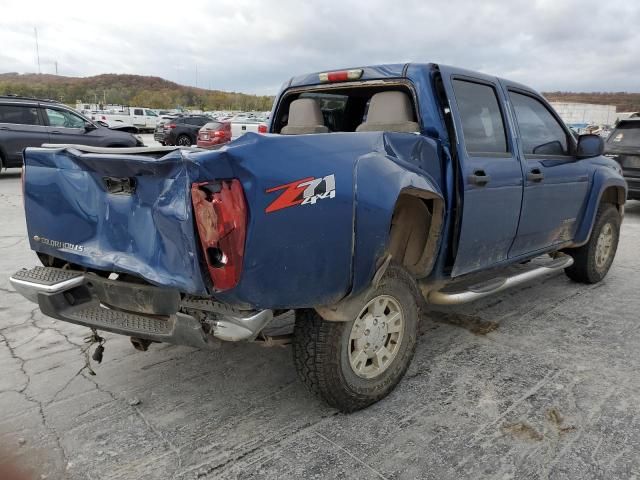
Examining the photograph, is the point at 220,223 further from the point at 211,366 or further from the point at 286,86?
the point at 286,86

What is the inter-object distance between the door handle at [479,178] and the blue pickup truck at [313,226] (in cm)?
1

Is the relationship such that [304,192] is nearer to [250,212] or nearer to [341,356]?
[250,212]

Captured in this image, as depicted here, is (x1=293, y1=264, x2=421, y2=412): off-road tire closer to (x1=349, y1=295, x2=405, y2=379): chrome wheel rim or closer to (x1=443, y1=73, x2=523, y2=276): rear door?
(x1=349, y1=295, x2=405, y2=379): chrome wheel rim

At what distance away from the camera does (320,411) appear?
290 cm

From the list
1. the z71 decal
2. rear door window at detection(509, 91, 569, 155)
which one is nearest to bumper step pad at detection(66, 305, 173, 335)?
the z71 decal

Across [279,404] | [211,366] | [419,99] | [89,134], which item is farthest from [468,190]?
[89,134]

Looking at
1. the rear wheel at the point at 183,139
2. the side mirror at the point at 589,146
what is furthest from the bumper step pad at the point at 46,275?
the rear wheel at the point at 183,139

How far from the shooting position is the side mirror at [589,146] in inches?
173

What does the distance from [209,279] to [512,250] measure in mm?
2643

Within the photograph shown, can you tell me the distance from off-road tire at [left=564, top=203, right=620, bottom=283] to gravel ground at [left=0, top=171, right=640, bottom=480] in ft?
3.43

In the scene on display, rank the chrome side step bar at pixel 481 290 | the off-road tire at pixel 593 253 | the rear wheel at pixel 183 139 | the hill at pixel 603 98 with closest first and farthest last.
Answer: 1. the chrome side step bar at pixel 481 290
2. the off-road tire at pixel 593 253
3. the rear wheel at pixel 183 139
4. the hill at pixel 603 98

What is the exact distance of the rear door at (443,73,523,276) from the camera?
331cm

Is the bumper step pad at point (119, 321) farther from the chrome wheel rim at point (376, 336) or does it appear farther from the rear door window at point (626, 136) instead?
the rear door window at point (626, 136)

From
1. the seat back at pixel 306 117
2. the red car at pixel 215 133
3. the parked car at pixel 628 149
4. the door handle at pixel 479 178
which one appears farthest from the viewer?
the red car at pixel 215 133
